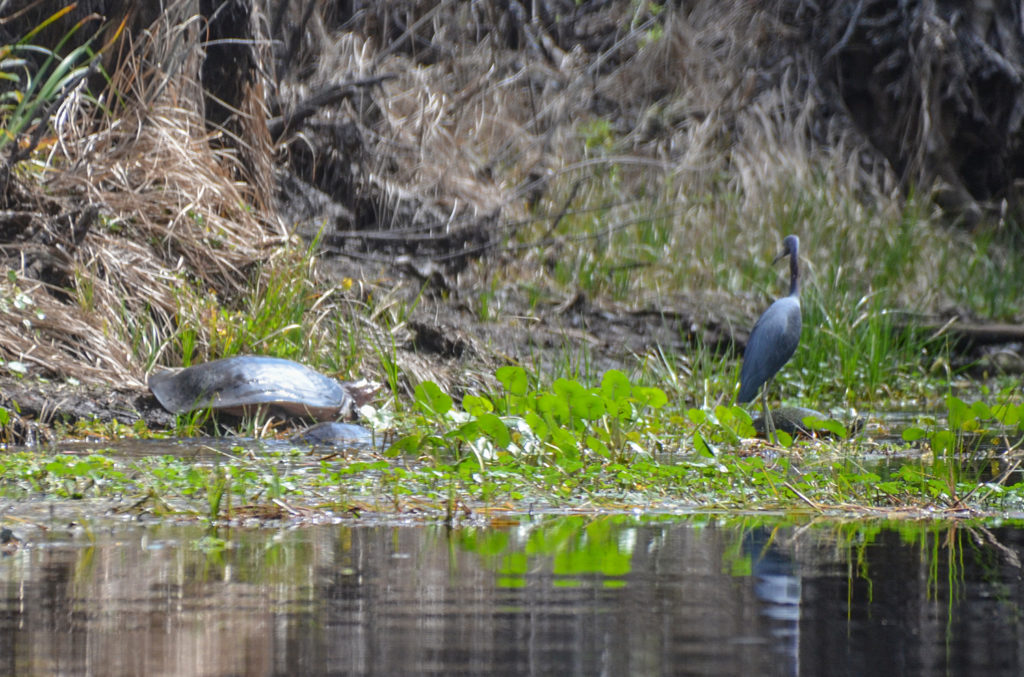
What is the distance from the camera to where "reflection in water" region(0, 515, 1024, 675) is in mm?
1701

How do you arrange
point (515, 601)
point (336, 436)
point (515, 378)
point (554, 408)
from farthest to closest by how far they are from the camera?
point (336, 436), point (515, 378), point (554, 408), point (515, 601)

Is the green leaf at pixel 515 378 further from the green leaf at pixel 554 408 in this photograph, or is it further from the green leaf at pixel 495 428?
the green leaf at pixel 495 428

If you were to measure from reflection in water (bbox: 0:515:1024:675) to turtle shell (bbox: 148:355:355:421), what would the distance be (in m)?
2.91

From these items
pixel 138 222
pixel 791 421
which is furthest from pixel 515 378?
pixel 138 222

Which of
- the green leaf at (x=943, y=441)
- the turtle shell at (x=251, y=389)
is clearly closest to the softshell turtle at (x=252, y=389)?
the turtle shell at (x=251, y=389)

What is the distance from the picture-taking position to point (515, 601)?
2.09 meters

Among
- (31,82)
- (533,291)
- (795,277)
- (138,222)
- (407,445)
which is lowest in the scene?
(407,445)

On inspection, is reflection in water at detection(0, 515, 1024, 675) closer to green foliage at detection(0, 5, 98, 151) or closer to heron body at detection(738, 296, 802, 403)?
heron body at detection(738, 296, 802, 403)

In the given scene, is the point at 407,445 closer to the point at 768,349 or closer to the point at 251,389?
the point at 251,389

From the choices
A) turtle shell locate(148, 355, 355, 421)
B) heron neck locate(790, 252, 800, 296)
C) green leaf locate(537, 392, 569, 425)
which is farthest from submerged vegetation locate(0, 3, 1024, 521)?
heron neck locate(790, 252, 800, 296)

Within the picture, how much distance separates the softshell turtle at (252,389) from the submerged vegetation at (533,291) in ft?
0.53

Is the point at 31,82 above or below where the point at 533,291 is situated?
above

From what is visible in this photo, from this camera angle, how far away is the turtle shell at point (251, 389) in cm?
591

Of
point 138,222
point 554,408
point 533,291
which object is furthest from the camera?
point 533,291
